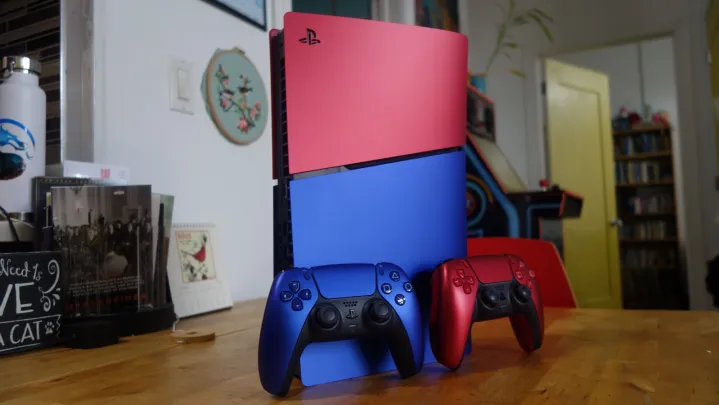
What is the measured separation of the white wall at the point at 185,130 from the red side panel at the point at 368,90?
60 cm

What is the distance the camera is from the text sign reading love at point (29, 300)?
0.60 meters

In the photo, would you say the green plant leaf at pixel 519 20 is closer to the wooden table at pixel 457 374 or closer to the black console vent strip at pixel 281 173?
the wooden table at pixel 457 374

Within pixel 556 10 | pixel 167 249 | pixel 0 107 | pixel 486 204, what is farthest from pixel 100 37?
pixel 556 10

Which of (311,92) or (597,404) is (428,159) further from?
(597,404)

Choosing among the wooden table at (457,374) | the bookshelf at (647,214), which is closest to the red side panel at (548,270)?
the wooden table at (457,374)

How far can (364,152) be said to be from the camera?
0.50 meters

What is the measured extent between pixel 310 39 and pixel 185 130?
2.28 ft

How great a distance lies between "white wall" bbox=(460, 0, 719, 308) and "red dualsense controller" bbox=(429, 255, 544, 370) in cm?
307

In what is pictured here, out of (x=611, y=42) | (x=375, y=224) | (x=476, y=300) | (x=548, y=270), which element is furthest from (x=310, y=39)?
(x=611, y=42)

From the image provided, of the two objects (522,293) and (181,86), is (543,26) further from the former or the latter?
(522,293)

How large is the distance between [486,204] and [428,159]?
154 centimetres

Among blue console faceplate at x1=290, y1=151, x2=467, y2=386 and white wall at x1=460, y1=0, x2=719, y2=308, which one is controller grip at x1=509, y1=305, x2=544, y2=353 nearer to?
blue console faceplate at x1=290, y1=151, x2=467, y2=386

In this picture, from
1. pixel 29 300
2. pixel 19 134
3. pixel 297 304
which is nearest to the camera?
pixel 297 304

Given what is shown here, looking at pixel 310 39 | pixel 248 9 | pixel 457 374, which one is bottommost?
pixel 457 374
